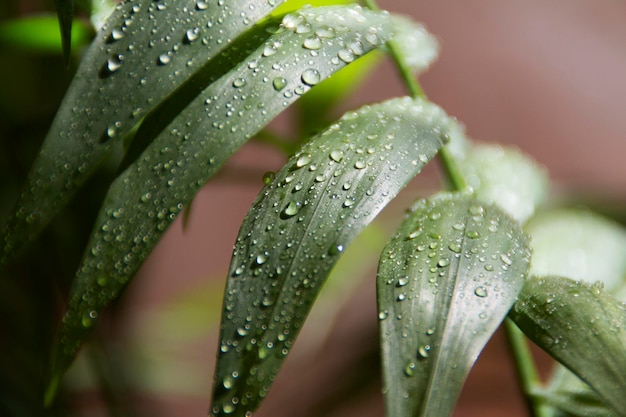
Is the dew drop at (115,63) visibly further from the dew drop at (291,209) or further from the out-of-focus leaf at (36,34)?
the out-of-focus leaf at (36,34)

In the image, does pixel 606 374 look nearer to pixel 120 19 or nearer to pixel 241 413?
pixel 241 413

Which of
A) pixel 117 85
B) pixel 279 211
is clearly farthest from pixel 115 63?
pixel 279 211

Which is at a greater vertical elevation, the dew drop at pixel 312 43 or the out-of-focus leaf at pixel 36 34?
the out-of-focus leaf at pixel 36 34

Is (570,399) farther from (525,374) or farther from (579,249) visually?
(579,249)

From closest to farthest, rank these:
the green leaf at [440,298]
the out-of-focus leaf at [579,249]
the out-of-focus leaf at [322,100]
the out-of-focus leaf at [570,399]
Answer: the green leaf at [440,298], the out-of-focus leaf at [570,399], the out-of-focus leaf at [579,249], the out-of-focus leaf at [322,100]

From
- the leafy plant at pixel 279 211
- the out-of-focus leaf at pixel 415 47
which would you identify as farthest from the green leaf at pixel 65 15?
the out-of-focus leaf at pixel 415 47

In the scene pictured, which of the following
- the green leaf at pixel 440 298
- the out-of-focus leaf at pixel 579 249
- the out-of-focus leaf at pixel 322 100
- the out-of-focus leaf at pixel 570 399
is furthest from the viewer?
the out-of-focus leaf at pixel 322 100

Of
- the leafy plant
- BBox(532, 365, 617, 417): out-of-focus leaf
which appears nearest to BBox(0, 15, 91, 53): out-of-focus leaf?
the leafy plant

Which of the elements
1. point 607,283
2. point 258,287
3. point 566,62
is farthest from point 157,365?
point 566,62
